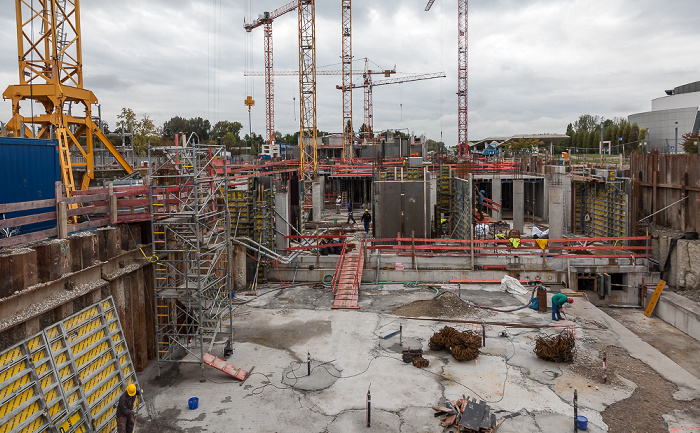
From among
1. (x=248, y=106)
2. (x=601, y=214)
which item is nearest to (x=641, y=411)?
(x=601, y=214)

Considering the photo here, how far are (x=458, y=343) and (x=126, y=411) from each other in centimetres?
747

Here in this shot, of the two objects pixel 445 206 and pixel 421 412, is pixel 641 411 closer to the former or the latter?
pixel 421 412

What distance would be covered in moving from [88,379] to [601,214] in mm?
24301

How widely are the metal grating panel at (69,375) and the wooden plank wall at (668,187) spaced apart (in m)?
20.6

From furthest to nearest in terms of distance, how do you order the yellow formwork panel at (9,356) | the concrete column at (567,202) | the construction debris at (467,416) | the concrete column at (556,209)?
the concrete column at (567,202) < the concrete column at (556,209) < the construction debris at (467,416) < the yellow formwork panel at (9,356)

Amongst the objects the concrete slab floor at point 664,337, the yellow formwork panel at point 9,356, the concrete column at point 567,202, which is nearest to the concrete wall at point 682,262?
the concrete slab floor at point 664,337

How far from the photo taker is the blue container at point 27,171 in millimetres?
10180

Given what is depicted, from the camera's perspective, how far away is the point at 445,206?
94.8ft

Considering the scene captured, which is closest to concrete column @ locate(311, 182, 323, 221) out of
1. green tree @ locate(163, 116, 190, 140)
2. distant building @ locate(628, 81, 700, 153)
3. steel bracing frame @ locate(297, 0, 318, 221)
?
steel bracing frame @ locate(297, 0, 318, 221)

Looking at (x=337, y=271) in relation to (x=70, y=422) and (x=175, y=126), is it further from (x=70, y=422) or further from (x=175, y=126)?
(x=175, y=126)

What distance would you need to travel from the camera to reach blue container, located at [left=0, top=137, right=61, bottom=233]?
1018 centimetres

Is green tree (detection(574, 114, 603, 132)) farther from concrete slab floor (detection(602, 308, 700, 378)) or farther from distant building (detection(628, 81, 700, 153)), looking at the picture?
concrete slab floor (detection(602, 308, 700, 378))

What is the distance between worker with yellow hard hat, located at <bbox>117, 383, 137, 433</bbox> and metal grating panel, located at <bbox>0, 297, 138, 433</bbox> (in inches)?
39.6

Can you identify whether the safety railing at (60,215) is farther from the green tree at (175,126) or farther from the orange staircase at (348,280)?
the green tree at (175,126)
